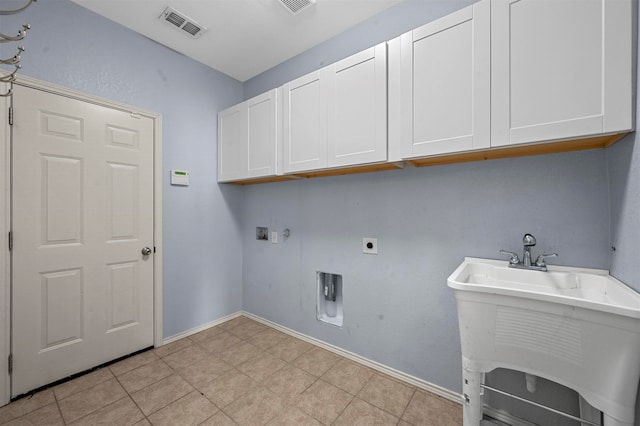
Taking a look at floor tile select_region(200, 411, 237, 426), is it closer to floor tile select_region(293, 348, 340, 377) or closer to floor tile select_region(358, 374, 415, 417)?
floor tile select_region(293, 348, 340, 377)

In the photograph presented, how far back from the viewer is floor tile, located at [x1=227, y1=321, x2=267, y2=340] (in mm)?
2654

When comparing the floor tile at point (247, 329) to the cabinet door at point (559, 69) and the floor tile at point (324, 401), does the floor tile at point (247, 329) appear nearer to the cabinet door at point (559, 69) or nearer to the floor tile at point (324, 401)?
the floor tile at point (324, 401)

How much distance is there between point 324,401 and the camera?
67.9 inches

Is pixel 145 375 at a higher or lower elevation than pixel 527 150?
lower

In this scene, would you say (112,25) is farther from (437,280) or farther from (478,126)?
(437,280)

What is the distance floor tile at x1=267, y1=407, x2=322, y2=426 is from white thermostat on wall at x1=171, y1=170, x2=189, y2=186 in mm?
2139

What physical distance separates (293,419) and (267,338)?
3.46ft

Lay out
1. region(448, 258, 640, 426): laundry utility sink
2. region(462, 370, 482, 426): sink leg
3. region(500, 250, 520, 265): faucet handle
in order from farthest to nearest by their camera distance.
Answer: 1. region(500, 250, 520, 265): faucet handle
2. region(462, 370, 482, 426): sink leg
3. region(448, 258, 640, 426): laundry utility sink

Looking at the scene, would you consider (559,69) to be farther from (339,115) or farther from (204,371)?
(204,371)

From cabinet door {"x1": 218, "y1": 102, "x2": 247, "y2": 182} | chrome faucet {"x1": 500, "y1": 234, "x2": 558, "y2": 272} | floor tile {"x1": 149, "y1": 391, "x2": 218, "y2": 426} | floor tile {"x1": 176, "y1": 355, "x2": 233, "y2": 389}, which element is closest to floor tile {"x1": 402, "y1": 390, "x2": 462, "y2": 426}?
chrome faucet {"x1": 500, "y1": 234, "x2": 558, "y2": 272}

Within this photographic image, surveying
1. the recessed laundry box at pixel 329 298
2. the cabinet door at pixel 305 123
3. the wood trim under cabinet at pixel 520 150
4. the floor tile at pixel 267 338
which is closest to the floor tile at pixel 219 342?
the floor tile at pixel 267 338

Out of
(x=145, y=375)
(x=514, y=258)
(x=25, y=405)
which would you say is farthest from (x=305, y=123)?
(x=25, y=405)

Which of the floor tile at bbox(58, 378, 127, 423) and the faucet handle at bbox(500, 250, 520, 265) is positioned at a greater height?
the faucet handle at bbox(500, 250, 520, 265)

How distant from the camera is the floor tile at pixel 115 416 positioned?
1.56m
